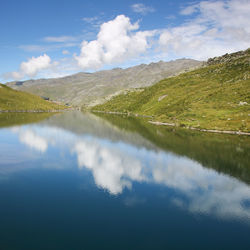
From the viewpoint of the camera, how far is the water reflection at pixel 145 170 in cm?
3906

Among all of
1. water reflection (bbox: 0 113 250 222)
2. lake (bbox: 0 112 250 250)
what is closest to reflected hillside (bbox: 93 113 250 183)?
lake (bbox: 0 112 250 250)

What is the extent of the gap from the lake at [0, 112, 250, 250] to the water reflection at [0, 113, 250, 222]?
0.19 meters

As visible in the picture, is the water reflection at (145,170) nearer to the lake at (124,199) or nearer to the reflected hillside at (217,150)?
the lake at (124,199)

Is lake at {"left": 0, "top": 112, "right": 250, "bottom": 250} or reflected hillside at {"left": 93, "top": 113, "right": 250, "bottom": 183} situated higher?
reflected hillside at {"left": 93, "top": 113, "right": 250, "bottom": 183}

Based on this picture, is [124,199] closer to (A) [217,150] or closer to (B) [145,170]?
(B) [145,170]

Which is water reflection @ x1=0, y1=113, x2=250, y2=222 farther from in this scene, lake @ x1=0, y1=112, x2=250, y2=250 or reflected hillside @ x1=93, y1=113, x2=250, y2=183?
reflected hillside @ x1=93, y1=113, x2=250, y2=183

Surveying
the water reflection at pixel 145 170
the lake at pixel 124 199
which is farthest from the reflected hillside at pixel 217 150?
the water reflection at pixel 145 170

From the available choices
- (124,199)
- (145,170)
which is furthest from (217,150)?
(124,199)

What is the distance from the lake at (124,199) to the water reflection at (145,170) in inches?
7.6

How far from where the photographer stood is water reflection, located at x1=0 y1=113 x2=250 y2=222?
39.1 metres

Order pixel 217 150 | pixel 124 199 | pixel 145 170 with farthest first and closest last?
1. pixel 217 150
2. pixel 145 170
3. pixel 124 199

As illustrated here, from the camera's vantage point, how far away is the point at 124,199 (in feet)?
129

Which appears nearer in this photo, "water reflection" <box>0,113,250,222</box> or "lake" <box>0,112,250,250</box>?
"lake" <box>0,112,250,250</box>

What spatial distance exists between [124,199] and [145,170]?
18.8m
